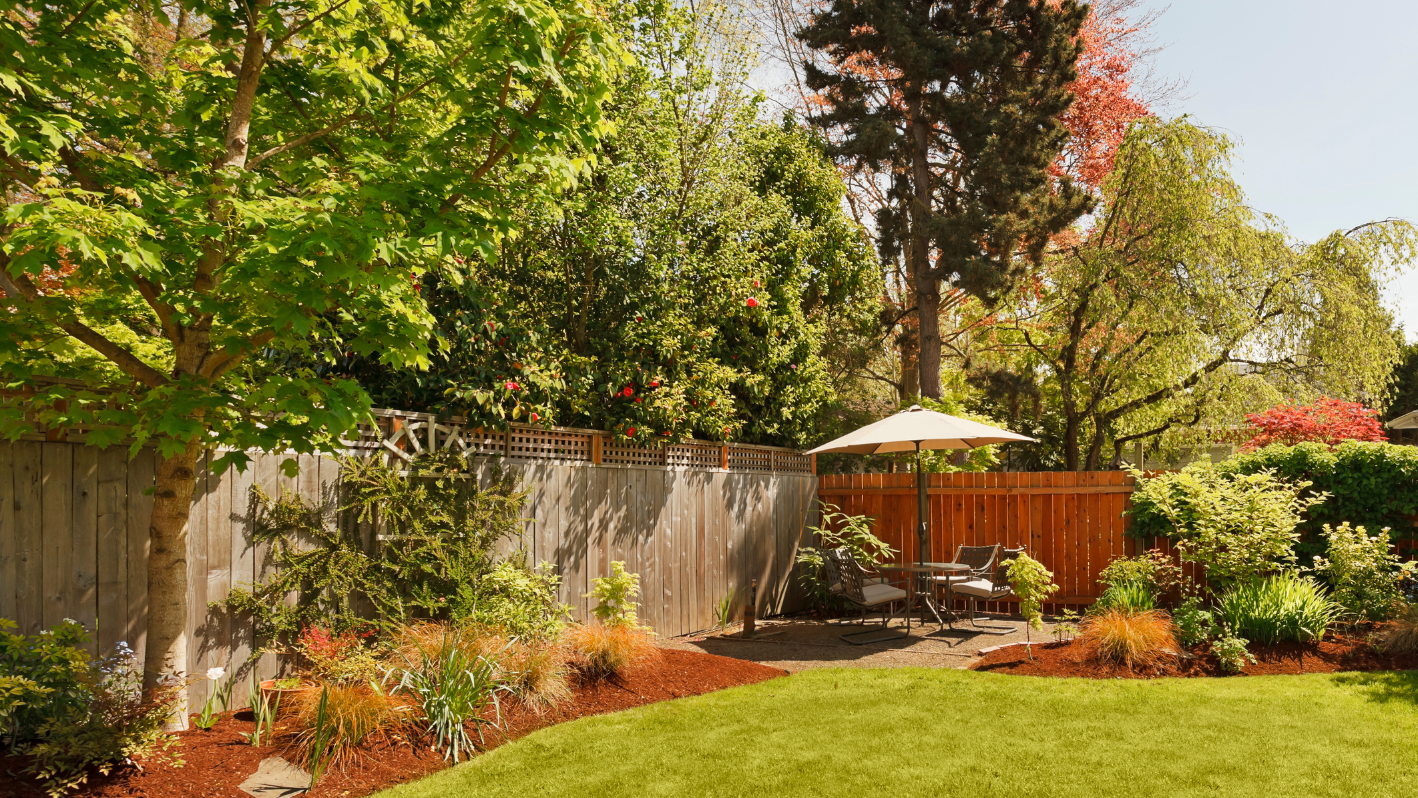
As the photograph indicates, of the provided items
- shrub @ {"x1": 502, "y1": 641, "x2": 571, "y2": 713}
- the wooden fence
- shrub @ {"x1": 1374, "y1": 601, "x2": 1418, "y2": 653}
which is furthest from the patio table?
shrub @ {"x1": 502, "y1": 641, "x2": 571, "y2": 713}

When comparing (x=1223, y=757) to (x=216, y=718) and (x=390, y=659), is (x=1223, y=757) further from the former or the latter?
(x=216, y=718)

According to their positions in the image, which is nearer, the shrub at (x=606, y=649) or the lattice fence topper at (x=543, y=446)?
the shrub at (x=606, y=649)

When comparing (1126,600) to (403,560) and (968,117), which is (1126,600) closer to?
(403,560)

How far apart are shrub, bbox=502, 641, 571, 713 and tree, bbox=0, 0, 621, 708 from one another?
5.65 ft

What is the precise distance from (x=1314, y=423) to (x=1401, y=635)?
464 centimetres

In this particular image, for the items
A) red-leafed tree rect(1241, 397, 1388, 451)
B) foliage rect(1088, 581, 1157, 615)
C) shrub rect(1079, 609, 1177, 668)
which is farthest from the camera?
red-leafed tree rect(1241, 397, 1388, 451)

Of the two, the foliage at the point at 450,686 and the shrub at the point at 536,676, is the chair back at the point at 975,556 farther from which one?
the foliage at the point at 450,686

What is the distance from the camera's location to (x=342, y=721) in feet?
13.2

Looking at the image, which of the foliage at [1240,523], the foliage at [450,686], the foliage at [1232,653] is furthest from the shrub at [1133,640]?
the foliage at [450,686]

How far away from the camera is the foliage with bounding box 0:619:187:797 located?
3.33 meters

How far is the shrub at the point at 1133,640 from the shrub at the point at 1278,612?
588 millimetres

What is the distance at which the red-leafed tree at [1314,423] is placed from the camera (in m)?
9.89

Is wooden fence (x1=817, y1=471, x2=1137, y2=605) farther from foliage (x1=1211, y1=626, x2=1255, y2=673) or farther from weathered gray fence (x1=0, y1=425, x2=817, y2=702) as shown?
foliage (x1=1211, y1=626, x2=1255, y2=673)

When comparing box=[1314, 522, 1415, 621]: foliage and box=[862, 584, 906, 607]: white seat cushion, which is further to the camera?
box=[862, 584, 906, 607]: white seat cushion
